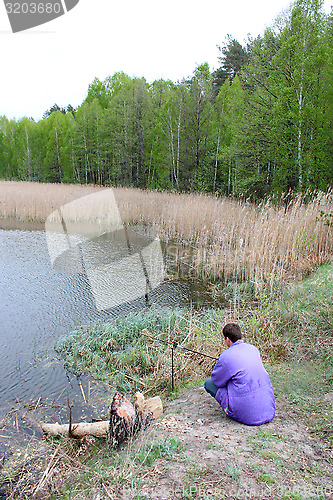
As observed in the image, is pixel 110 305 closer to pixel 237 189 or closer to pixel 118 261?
pixel 118 261

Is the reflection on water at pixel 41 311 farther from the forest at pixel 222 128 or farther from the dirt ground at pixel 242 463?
the forest at pixel 222 128

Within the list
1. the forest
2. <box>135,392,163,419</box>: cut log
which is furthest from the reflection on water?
the forest

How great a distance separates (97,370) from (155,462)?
1.93 meters

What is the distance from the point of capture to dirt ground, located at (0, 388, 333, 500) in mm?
1813

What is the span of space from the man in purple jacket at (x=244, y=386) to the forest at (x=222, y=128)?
8.15 meters

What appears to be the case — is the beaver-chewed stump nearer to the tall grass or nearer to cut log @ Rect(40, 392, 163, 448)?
cut log @ Rect(40, 392, 163, 448)

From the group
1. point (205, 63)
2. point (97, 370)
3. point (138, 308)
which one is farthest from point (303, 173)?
point (205, 63)

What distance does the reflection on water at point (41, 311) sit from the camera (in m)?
3.65

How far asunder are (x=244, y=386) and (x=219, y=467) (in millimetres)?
725

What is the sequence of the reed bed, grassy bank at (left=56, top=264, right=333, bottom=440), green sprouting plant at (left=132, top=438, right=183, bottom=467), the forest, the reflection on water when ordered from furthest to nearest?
the forest < the reed bed < the reflection on water < grassy bank at (left=56, top=264, right=333, bottom=440) < green sprouting plant at (left=132, top=438, right=183, bottom=467)

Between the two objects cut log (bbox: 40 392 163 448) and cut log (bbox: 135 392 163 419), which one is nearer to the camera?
cut log (bbox: 40 392 163 448)

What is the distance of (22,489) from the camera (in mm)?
2225

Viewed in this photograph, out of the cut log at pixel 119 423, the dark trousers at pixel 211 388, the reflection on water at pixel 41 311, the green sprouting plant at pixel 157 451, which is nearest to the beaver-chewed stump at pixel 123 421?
the cut log at pixel 119 423

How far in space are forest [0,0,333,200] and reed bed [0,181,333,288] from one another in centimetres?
285
